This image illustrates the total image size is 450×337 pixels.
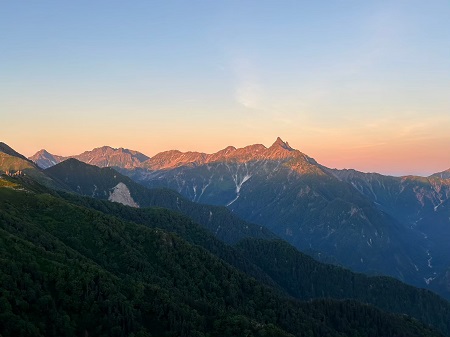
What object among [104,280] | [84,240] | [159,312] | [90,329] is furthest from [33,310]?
[84,240]

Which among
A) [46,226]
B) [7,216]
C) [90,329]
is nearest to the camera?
[90,329]

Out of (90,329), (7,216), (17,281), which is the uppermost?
(7,216)

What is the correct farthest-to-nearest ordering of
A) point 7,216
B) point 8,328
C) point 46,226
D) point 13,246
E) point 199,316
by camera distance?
point 46,226, point 7,216, point 199,316, point 13,246, point 8,328

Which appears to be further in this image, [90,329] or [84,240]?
[84,240]

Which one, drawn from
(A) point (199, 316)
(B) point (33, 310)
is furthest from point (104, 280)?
(A) point (199, 316)

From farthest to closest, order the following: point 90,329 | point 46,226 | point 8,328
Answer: point 46,226
point 90,329
point 8,328

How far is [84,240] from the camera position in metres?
198

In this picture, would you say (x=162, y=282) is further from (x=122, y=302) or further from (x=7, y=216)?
(x=7, y=216)

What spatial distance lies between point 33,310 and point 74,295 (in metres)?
14.9

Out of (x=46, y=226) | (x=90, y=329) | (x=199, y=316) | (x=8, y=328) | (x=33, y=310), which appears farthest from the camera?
(x=46, y=226)

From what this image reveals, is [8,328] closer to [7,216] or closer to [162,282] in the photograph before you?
[7,216]

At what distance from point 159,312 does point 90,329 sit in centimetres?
2729

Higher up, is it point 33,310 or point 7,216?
point 7,216

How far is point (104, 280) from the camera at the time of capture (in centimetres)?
14362
